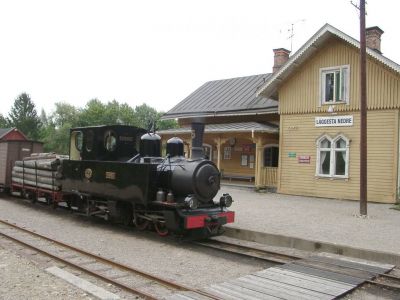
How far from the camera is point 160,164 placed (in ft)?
30.0

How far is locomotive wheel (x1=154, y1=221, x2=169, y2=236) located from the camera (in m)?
9.15

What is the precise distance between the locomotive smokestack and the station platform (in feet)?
5.98

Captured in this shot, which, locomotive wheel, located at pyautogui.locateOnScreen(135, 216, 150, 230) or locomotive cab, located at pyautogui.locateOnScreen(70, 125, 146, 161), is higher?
locomotive cab, located at pyautogui.locateOnScreen(70, 125, 146, 161)

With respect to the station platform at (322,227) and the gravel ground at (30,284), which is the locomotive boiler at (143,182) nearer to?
the station platform at (322,227)

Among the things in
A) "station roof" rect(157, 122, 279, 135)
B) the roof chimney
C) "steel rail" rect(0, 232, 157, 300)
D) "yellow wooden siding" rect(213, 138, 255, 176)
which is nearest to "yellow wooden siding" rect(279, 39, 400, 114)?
"station roof" rect(157, 122, 279, 135)

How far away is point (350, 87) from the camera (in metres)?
16.0

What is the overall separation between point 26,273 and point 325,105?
43.3 ft

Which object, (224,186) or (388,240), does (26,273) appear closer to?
(388,240)

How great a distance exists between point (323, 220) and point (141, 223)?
464 centimetres

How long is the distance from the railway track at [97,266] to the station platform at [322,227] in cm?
338

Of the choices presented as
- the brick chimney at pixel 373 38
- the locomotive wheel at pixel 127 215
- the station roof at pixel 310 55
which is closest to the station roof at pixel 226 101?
the station roof at pixel 310 55

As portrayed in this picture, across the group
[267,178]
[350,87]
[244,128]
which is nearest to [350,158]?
[350,87]

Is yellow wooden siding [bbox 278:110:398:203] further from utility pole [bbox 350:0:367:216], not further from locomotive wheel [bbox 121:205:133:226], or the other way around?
locomotive wheel [bbox 121:205:133:226]

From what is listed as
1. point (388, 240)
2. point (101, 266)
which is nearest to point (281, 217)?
point (388, 240)
